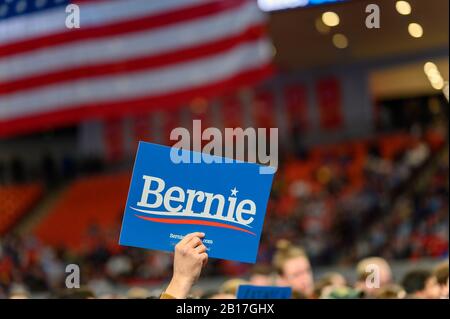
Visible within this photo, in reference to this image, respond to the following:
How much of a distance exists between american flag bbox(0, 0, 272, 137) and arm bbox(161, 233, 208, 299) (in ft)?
31.9

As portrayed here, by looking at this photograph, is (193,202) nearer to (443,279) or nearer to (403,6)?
(443,279)

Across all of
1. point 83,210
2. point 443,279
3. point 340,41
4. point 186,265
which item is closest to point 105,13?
point 443,279

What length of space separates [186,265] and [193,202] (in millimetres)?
434

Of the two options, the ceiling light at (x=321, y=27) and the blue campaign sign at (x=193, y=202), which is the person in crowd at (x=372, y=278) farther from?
the ceiling light at (x=321, y=27)

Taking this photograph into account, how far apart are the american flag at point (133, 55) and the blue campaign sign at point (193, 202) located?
9.38m

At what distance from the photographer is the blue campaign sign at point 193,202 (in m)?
3.70

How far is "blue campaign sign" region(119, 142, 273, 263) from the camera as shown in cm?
370

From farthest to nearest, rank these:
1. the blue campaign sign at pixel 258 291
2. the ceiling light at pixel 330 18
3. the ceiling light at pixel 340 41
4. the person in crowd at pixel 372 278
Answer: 1. the ceiling light at pixel 340 41
2. the ceiling light at pixel 330 18
3. the person in crowd at pixel 372 278
4. the blue campaign sign at pixel 258 291

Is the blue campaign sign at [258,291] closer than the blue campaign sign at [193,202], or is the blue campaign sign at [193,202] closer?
the blue campaign sign at [193,202]

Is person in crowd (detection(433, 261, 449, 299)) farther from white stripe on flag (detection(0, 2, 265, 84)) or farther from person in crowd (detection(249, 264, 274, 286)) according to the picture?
white stripe on flag (detection(0, 2, 265, 84))

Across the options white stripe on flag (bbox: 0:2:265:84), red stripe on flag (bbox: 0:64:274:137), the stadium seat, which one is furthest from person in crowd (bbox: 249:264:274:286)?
the stadium seat

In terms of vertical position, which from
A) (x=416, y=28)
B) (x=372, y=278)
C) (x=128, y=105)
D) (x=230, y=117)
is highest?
(x=230, y=117)

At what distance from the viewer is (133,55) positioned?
13.6m

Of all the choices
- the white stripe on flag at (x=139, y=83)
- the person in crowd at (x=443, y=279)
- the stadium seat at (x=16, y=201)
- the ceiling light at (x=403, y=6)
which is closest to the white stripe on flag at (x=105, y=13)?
the white stripe on flag at (x=139, y=83)
